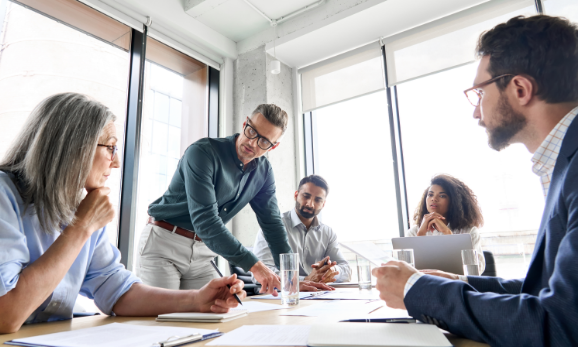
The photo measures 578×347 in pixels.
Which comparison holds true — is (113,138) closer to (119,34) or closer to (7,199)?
(7,199)

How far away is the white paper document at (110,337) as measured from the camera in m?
0.64

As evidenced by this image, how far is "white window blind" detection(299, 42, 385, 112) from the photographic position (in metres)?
3.61

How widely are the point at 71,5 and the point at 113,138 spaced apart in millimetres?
2268

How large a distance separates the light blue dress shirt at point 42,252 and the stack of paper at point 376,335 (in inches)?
26.0

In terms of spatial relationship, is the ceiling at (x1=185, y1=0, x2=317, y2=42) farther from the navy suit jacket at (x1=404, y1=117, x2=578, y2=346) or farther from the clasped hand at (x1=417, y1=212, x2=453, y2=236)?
the navy suit jacket at (x1=404, y1=117, x2=578, y2=346)

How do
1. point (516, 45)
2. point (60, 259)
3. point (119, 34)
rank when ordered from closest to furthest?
point (60, 259) < point (516, 45) < point (119, 34)

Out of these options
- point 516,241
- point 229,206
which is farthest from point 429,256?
point 516,241

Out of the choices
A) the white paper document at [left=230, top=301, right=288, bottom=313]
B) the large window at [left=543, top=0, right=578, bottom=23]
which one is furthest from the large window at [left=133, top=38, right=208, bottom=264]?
the large window at [left=543, top=0, right=578, bottom=23]

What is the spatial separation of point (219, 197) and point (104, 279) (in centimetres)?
102

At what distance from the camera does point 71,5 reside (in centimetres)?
280

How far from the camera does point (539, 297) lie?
591 millimetres

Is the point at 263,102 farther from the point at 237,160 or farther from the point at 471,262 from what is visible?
the point at 471,262

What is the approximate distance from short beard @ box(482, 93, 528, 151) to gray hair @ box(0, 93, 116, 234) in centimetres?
114

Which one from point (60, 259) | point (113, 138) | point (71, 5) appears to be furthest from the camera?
point (71, 5)
